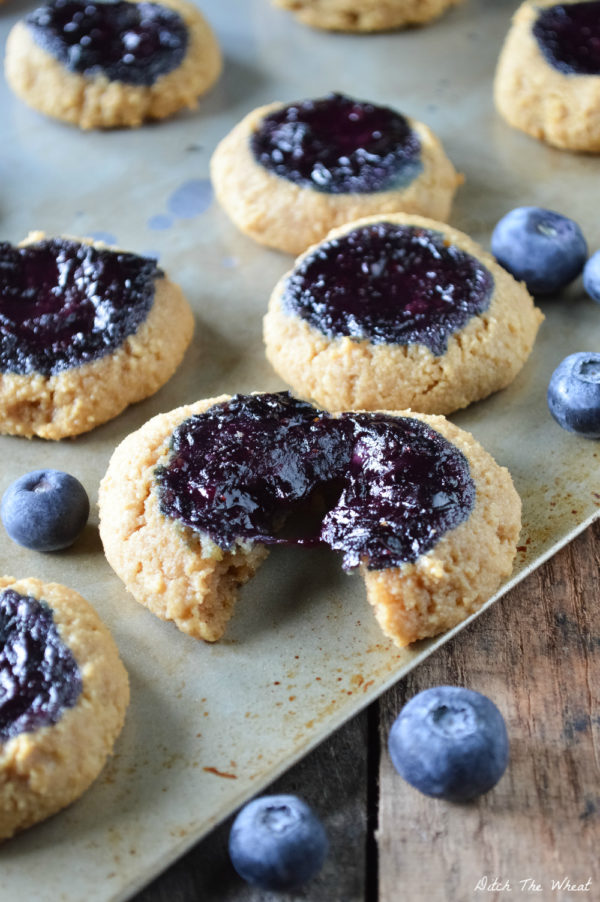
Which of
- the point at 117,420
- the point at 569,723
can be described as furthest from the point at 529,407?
the point at 117,420

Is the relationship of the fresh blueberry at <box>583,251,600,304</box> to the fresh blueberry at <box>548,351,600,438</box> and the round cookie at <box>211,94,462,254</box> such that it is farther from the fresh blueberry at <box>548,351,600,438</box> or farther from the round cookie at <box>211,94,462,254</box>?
the round cookie at <box>211,94,462,254</box>

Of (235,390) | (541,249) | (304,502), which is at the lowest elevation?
(235,390)

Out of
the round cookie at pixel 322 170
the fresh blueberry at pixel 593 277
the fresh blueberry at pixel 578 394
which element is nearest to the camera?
the fresh blueberry at pixel 578 394

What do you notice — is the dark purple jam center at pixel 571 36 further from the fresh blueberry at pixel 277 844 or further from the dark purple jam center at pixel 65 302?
the fresh blueberry at pixel 277 844

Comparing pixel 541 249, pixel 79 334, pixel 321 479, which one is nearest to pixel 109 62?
pixel 79 334

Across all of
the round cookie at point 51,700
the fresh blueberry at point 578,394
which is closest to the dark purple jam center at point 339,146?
the fresh blueberry at point 578,394

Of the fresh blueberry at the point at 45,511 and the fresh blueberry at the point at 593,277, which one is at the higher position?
the fresh blueberry at the point at 593,277

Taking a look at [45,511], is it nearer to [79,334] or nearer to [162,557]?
[162,557]
